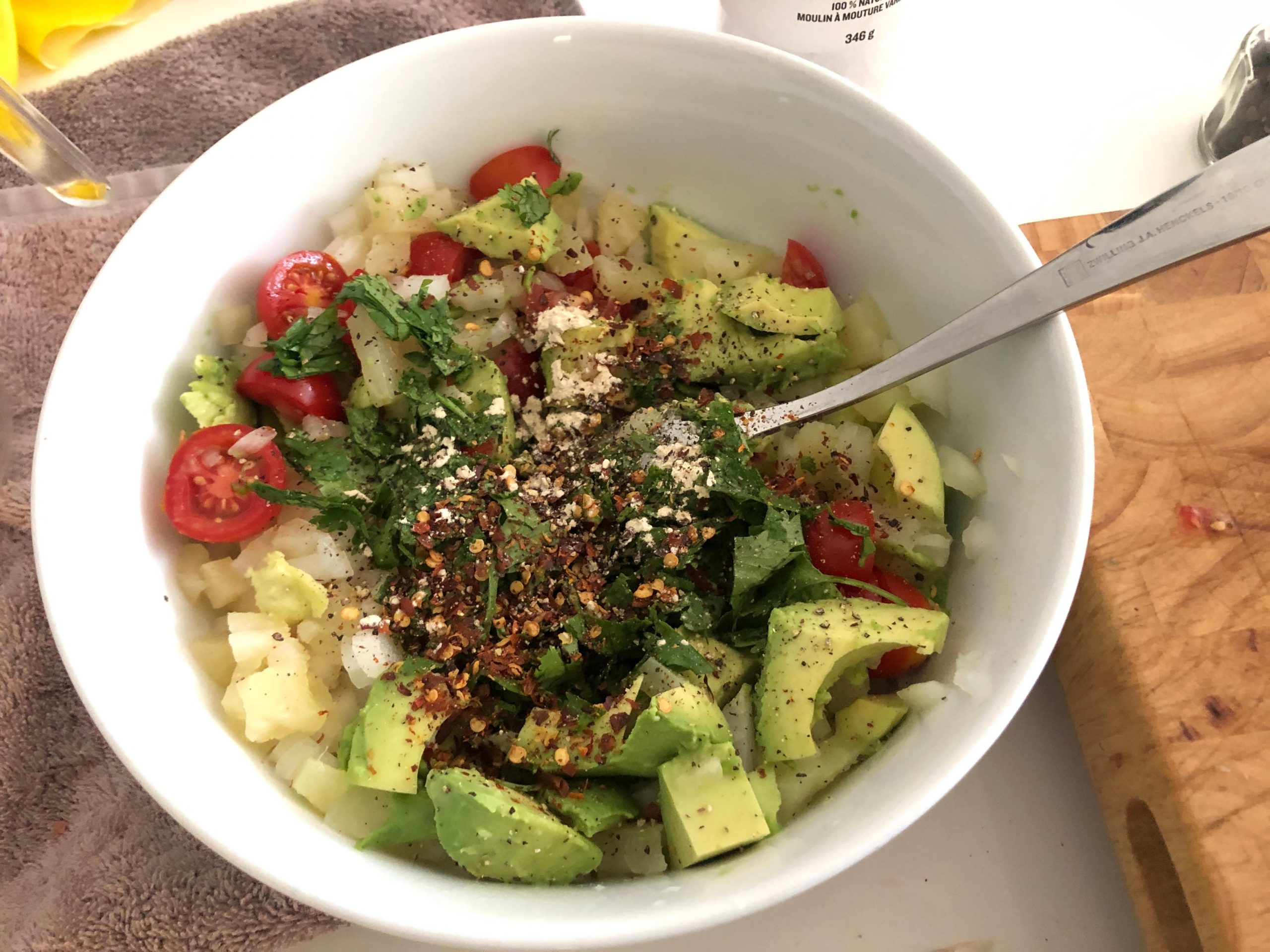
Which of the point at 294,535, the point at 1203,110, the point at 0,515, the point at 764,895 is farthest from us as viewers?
the point at 1203,110

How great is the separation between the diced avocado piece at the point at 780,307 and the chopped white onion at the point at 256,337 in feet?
2.06

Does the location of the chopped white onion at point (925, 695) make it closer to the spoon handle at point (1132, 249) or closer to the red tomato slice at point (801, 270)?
the spoon handle at point (1132, 249)

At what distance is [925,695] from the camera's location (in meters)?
1.04

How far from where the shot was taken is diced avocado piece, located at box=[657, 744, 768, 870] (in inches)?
36.7

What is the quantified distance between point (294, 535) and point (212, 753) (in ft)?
0.91

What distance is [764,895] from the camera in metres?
0.87

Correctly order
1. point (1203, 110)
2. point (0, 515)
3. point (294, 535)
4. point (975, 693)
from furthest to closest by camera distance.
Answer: point (1203, 110) → point (0, 515) → point (294, 535) → point (975, 693)

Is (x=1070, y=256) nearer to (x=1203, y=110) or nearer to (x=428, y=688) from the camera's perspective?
(x=428, y=688)

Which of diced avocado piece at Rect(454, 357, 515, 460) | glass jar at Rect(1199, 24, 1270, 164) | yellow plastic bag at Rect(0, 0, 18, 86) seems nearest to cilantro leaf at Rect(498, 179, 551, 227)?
diced avocado piece at Rect(454, 357, 515, 460)

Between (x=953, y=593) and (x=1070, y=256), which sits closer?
(x=1070, y=256)

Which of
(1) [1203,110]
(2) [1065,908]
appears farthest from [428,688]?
→ (1) [1203,110]

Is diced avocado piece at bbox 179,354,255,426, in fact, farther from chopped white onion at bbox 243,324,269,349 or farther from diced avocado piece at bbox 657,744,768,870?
diced avocado piece at bbox 657,744,768,870

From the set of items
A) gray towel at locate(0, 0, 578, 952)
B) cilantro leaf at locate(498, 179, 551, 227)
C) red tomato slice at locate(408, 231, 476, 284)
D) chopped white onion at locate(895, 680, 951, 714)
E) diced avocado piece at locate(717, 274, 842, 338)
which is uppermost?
diced avocado piece at locate(717, 274, 842, 338)

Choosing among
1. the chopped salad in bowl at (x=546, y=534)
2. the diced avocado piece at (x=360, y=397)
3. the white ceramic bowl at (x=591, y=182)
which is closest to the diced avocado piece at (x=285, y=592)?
the chopped salad in bowl at (x=546, y=534)
